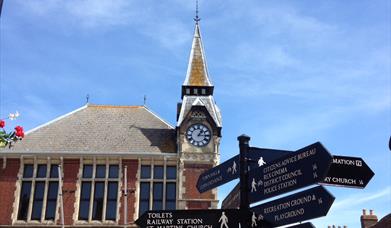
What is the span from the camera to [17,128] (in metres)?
6.65

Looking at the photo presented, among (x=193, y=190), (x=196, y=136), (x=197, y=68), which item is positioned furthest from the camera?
(x=197, y=68)

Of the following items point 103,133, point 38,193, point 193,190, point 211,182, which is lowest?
point 211,182

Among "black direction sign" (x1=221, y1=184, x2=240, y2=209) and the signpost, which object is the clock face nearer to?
"black direction sign" (x1=221, y1=184, x2=240, y2=209)

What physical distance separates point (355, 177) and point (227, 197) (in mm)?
2835

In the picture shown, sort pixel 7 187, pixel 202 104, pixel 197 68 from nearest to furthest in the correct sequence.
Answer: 1. pixel 7 187
2. pixel 202 104
3. pixel 197 68

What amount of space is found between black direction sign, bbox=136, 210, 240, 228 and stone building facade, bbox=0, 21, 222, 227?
18084 millimetres

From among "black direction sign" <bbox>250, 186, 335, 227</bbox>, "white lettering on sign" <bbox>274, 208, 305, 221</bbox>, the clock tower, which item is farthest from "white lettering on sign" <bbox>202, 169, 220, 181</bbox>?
the clock tower

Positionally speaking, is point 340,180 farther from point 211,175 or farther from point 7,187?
point 7,187

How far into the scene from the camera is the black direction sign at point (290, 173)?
5.15m

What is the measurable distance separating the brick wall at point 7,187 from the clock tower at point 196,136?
935 cm

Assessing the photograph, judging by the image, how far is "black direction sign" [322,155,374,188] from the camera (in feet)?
16.5

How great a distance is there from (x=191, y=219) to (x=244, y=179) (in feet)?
2.95

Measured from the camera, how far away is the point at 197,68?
30.9 meters

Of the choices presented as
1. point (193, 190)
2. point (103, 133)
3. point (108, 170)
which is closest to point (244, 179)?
point (193, 190)
